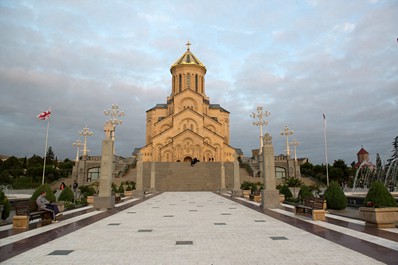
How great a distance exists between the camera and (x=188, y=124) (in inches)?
1848

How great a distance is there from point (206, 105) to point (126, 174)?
2256cm

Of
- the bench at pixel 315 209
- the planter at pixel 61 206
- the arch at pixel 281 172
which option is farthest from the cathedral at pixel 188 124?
the bench at pixel 315 209

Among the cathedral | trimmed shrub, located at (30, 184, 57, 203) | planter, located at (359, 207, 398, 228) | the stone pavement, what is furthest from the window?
planter, located at (359, 207, 398, 228)

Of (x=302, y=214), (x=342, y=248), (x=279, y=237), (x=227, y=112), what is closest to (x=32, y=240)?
(x=279, y=237)

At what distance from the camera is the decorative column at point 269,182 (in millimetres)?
13016

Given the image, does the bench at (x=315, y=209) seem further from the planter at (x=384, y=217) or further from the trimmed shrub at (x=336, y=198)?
the trimmed shrub at (x=336, y=198)

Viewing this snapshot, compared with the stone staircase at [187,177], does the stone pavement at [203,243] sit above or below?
below

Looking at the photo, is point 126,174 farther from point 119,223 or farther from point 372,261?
point 372,261

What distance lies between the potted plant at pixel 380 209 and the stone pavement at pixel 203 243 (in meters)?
0.34

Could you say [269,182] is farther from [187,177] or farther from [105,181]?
[187,177]

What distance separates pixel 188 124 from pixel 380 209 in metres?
39.9

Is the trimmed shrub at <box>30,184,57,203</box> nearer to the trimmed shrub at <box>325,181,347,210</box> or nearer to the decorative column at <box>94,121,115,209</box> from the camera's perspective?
the decorative column at <box>94,121,115,209</box>

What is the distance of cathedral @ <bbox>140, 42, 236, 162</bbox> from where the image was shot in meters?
43.1

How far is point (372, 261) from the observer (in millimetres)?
4754
